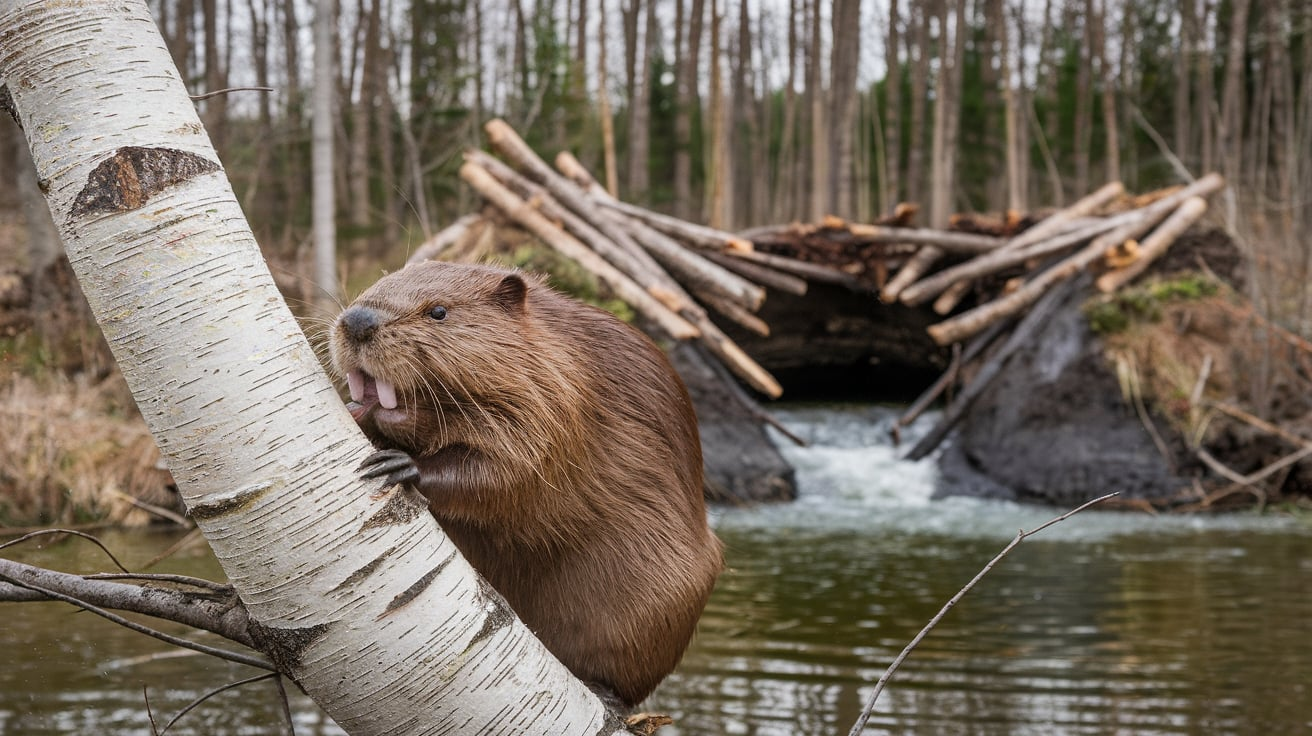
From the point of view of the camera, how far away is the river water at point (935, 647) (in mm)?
3715

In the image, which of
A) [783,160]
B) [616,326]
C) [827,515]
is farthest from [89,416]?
[783,160]

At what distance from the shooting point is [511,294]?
2.09 metres

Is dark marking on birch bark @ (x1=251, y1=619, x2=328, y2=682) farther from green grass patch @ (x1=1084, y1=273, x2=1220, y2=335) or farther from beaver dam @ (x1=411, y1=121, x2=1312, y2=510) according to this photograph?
green grass patch @ (x1=1084, y1=273, x2=1220, y2=335)

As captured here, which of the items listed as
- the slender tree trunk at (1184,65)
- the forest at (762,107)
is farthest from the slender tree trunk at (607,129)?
the slender tree trunk at (1184,65)

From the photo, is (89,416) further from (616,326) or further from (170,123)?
(170,123)

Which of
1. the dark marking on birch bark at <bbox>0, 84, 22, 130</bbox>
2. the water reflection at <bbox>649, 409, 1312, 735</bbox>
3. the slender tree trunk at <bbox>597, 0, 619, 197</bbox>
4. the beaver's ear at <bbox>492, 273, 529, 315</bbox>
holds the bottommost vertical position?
the water reflection at <bbox>649, 409, 1312, 735</bbox>

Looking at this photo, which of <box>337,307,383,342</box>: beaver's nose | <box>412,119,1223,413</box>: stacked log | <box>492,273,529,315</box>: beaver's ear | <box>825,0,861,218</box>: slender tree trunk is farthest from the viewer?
<box>825,0,861,218</box>: slender tree trunk

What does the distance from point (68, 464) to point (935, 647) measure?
564 cm

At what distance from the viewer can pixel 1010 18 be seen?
26.9 metres

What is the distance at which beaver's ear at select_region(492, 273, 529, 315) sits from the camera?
6.82ft

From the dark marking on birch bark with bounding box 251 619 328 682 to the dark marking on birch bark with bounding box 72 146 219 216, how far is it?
1.70 ft

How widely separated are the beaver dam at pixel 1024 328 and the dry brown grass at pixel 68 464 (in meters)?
2.59

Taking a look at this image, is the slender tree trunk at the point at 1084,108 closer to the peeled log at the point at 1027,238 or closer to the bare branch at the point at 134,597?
the peeled log at the point at 1027,238

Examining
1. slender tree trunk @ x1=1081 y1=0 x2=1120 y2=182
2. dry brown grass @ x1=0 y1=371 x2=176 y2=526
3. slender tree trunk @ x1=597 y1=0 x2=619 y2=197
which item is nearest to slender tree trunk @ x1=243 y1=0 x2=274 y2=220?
slender tree trunk @ x1=597 y1=0 x2=619 y2=197
